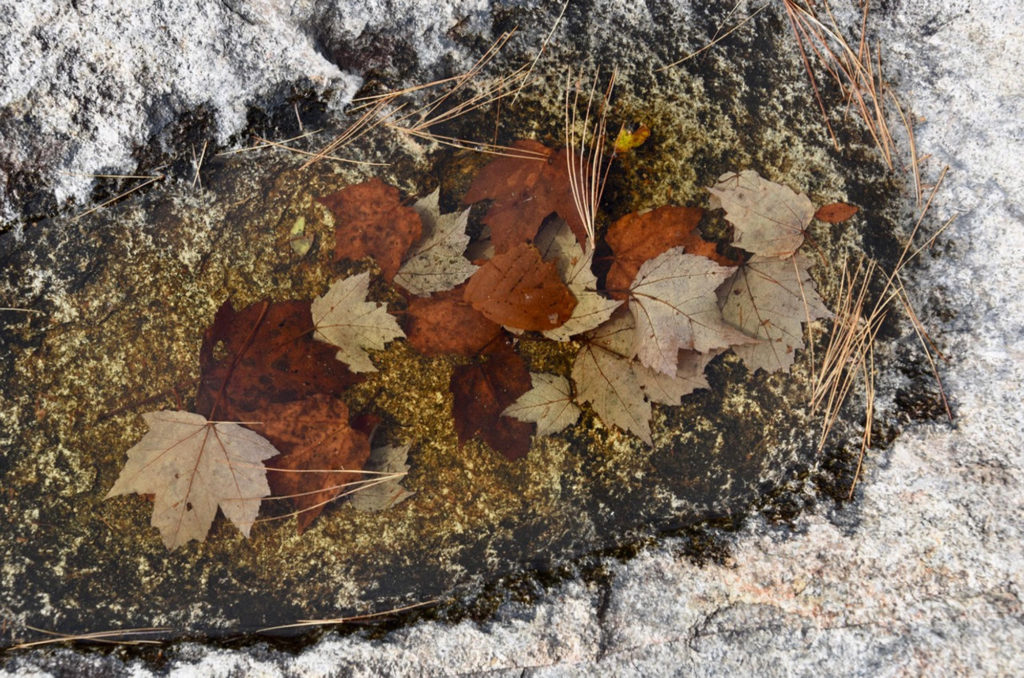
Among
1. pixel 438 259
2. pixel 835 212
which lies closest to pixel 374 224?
pixel 438 259

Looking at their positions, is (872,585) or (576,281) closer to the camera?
(872,585)

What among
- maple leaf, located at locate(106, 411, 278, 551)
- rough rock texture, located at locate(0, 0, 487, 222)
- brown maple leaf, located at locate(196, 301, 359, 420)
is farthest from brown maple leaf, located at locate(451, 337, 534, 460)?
rough rock texture, located at locate(0, 0, 487, 222)

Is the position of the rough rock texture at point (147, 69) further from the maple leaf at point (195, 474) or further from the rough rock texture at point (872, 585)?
the rough rock texture at point (872, 585)

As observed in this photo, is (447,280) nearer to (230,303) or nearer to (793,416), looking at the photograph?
(230,303)

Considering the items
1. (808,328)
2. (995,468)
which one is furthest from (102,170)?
(995,468)

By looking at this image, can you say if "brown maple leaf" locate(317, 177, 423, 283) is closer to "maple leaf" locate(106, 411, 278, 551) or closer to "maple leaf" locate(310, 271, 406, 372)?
"maple leaf" locate(310, 271, 406, 372)

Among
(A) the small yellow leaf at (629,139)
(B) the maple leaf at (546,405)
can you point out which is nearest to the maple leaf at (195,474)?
(B) the maple leaf at (546,405)

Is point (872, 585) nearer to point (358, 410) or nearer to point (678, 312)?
point (678, 312)

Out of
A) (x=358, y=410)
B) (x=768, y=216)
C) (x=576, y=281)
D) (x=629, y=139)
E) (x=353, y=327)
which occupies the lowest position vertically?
(x=358, y=410)
